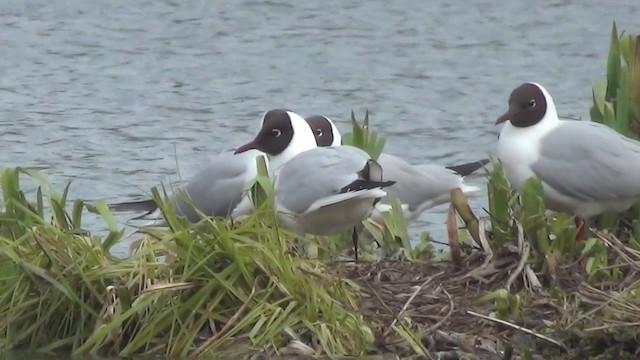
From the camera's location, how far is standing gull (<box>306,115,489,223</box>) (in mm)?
8047

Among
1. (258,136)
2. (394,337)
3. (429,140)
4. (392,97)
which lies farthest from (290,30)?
(394,337)

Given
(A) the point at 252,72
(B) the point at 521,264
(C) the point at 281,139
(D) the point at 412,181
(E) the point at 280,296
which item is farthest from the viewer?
(A) the point at 252,72

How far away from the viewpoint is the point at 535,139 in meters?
7.20

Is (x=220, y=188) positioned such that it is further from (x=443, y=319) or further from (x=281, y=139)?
(x=443, y=319)

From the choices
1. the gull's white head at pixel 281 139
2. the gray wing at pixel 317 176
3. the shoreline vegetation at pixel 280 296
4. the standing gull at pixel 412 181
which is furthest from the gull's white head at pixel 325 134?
the shoreline vegetation at pixel 280 296

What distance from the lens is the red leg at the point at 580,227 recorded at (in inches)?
253

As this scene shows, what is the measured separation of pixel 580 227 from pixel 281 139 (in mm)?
1613

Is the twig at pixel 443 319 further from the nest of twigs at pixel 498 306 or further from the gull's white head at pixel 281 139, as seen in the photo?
the gull's white head at pixel 281 139

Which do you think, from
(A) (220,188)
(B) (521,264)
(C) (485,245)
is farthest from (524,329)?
(A) (220,188)

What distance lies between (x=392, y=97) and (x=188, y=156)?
88.9 inches

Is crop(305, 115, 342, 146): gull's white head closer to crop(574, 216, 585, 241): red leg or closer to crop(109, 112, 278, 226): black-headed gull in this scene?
crop(109, 112, 278, 226): black-headed gull

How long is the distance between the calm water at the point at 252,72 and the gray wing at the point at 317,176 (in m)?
2.18

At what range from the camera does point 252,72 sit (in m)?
13.2

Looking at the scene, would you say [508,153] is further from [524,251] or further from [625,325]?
[625,325]
